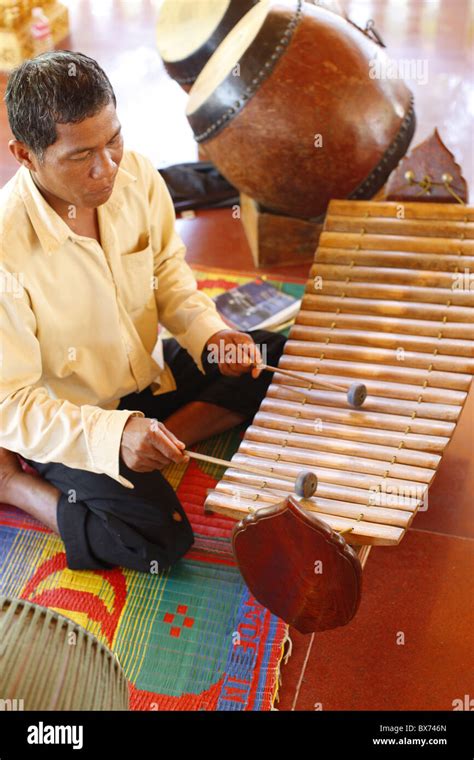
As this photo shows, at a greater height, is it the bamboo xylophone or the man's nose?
the man's nose

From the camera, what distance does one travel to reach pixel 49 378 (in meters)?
2.52

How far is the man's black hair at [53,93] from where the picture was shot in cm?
203

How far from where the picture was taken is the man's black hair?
203 cm

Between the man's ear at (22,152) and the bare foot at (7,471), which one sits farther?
the bare foot at (7,471)

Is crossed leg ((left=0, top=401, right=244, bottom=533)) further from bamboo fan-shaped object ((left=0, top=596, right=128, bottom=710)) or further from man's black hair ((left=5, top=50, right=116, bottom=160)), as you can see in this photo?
man's black hair ((left=5, top=50, right=116, bottom=160))

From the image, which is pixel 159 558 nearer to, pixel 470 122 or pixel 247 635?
pixel 247 635

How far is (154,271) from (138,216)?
0.22 meters

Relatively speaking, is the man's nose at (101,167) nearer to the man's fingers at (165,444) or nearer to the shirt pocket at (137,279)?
the shirt pocket at (137,279)

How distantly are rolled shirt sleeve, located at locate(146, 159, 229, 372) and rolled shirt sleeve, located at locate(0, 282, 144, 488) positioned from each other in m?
0.44

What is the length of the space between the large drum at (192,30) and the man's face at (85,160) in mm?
1740

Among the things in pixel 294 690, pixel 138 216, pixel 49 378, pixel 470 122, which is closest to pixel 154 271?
pixel 138 216

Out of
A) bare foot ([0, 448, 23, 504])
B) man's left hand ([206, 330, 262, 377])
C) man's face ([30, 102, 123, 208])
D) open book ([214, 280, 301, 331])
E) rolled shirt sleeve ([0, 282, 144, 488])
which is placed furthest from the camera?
open book ([214, 280, 301, 331])

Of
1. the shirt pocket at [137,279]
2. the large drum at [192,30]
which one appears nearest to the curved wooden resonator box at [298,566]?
the shirt pocket at [137,279]

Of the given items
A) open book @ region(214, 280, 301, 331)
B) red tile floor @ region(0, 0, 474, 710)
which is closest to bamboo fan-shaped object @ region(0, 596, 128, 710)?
red tile floor @ region(0, 0, 474, 710)
